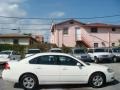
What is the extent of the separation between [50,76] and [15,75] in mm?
1440

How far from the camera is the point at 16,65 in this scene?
13016 millimetres

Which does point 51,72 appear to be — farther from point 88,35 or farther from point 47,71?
point 88,35

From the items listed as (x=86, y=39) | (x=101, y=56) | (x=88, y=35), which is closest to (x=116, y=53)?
(x=101, y=56)

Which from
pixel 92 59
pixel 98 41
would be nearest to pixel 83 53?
pixel 92 59

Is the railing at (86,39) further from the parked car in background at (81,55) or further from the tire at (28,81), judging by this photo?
the tire at (28,81)

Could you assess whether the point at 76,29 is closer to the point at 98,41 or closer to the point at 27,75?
the point at 98,41

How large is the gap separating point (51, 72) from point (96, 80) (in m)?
1.95

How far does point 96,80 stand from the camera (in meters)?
13.2

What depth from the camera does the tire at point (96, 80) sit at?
43.4 ft

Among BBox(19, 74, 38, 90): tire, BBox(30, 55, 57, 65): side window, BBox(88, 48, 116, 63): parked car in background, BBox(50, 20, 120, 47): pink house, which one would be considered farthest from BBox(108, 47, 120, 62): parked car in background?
BBox(50, 20, 120, 47): pink house

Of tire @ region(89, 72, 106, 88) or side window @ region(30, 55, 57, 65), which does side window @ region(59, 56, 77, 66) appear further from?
tire @ region(89, 72, 106, 88)

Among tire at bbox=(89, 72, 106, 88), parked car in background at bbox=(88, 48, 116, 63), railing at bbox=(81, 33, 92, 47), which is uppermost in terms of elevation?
railing at bbox=(81, 33, 92, 47)

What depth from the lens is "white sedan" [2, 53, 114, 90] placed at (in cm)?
1291

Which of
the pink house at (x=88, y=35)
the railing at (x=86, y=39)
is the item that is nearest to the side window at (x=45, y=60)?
the pink house at (x=88, y=35)
